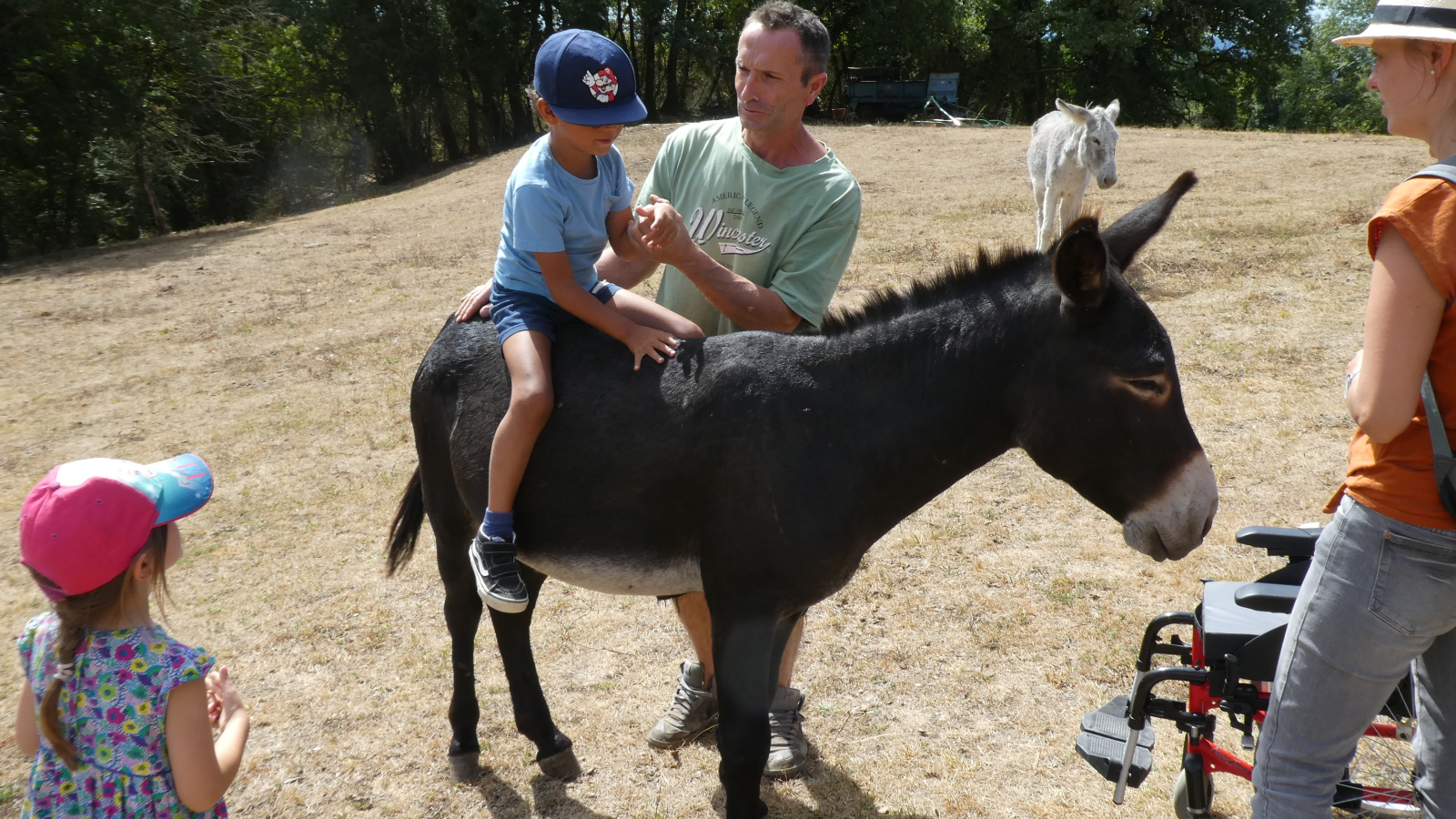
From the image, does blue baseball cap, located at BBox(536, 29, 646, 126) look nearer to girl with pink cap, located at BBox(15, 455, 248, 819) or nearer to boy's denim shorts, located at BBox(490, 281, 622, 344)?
boy's denim shorts, located at BBox(490, 281, 622, 344)

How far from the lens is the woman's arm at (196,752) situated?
203cm

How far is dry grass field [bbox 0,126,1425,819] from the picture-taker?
3.70 metres

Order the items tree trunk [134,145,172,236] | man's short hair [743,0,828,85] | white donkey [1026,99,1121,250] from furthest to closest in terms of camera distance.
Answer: tree trunk [134,145,172,236], white donkey [1026,99,1121,250], man's short hair [743,0,828,85]

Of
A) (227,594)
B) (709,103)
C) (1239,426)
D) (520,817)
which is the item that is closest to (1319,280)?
(1239,426)

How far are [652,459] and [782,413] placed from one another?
1.44 ft

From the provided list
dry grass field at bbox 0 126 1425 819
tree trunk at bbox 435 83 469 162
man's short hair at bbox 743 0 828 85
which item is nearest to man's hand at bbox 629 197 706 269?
man's short hair at bbox 743 0 828 85

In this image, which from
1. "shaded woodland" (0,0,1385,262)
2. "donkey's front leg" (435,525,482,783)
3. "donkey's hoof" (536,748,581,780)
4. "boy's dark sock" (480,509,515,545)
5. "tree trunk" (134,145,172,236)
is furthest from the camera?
"tree trunk" (134,145,172,236)

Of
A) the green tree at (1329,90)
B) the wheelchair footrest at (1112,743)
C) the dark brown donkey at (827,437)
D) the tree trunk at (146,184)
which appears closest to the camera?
the dark brown donkey at (827,437)

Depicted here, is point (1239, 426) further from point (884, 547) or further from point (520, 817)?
point (520, 817)

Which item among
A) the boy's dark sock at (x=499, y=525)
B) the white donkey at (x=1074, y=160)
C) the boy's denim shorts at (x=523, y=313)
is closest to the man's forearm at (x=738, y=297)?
the boy's denim shorts at (x=523, y=313)

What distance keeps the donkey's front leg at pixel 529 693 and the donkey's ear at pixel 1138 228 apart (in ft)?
7.86

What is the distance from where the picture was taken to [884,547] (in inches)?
219

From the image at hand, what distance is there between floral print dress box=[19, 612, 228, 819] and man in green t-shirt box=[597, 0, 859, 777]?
1.77 meters

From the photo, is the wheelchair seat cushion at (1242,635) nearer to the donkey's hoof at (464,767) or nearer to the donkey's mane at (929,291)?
the donkey's mane at (929,291)
